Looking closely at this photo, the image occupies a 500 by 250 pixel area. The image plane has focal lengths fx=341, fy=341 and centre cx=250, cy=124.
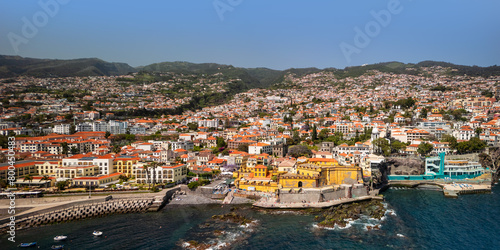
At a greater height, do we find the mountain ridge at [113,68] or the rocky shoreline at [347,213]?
the mountain ridge at [113,68]

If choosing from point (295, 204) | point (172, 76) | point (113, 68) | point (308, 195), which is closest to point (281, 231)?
point (295, 204)

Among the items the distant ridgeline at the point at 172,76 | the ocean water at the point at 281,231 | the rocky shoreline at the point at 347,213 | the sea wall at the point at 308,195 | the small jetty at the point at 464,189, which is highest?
the distant ridgeline at the point at 172,76

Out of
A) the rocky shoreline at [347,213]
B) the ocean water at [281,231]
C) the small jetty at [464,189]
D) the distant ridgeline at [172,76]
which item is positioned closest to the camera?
the ocean water at [281,231]

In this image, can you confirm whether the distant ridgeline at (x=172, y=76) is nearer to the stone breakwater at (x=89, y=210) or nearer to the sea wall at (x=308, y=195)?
the stone breakwater at (x=89, y=210)

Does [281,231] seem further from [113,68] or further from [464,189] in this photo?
[113,68]

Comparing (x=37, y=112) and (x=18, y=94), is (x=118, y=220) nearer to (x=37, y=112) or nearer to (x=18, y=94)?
(x=37, y=112)

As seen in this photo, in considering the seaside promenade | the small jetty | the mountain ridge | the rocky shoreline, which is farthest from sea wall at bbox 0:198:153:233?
the mountain ridge

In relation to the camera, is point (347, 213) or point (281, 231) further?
point (347, 213)

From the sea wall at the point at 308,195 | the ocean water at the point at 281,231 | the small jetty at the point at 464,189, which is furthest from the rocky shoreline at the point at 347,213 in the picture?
the small jetty at the point at 464,189
